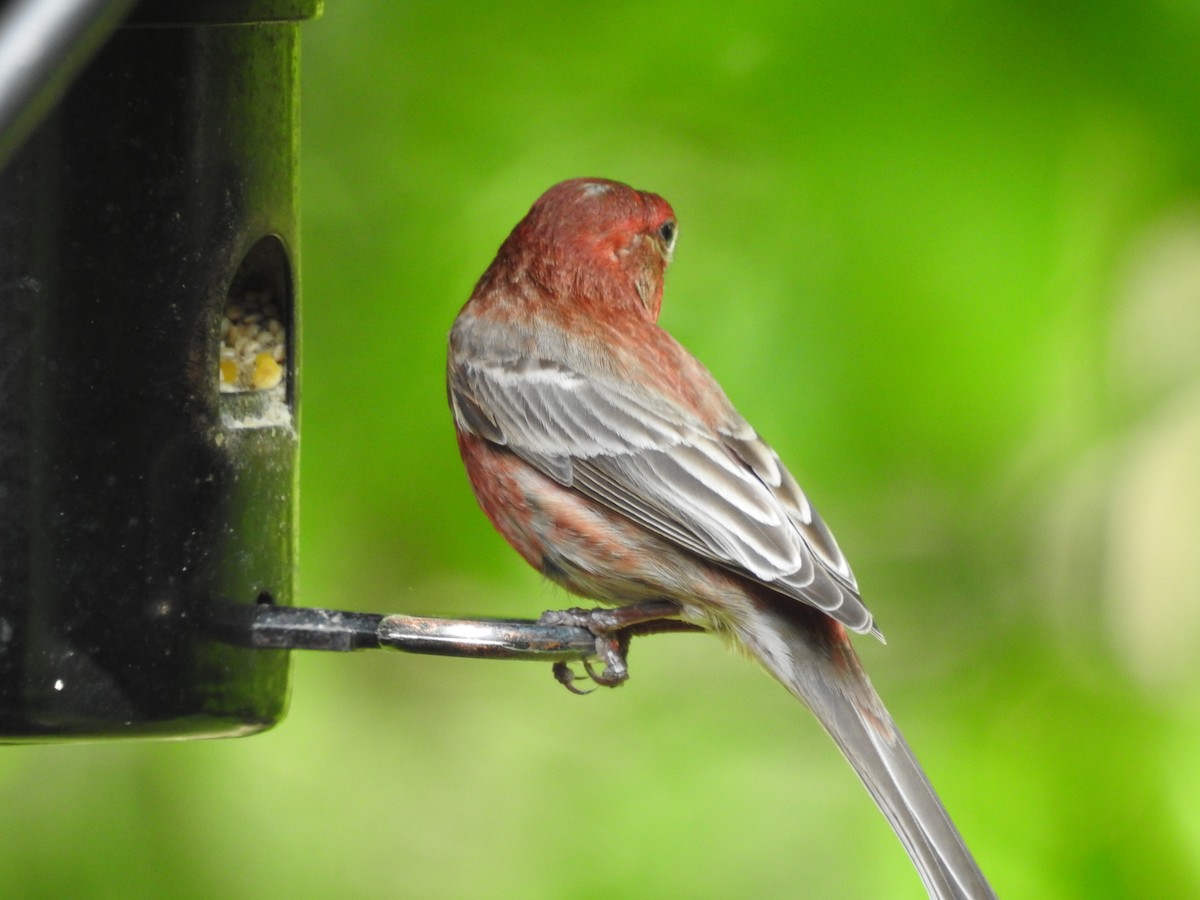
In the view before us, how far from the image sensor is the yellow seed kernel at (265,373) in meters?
3.72

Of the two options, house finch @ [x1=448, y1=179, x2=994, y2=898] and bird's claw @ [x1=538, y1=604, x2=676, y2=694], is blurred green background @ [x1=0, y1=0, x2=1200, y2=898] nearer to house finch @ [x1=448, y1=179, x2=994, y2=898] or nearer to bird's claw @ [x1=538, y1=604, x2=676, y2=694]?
house finch @ [x1=448, y1=179, x2=994, y2=898]

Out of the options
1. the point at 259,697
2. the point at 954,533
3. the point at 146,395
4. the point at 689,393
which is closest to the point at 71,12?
the point at 146,395

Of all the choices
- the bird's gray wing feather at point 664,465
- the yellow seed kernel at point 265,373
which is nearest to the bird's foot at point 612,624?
the bird's gray wing feather at point 664,465

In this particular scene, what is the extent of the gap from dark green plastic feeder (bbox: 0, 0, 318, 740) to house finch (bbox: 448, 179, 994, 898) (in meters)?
0.72

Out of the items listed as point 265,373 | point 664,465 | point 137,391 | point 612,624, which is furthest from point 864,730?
point 137,391

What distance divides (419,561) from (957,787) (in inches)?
64.2

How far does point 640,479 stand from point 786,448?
21.6 inches

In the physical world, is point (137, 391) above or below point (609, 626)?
above

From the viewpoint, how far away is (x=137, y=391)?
3.22 metres

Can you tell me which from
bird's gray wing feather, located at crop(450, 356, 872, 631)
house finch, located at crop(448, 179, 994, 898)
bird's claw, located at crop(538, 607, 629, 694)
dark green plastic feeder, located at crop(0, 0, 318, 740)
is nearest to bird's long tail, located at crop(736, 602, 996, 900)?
house finch, located at crop(448, 179, 994, 898)

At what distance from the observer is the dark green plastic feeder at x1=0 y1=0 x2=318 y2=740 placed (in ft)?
10.1

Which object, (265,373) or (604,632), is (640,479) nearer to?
(604,632)

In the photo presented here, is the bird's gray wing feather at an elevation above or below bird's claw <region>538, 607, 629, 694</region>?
above

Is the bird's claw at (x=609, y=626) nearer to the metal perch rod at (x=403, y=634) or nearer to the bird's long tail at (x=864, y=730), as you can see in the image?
the metal perch rod at (x=403, y=634)
